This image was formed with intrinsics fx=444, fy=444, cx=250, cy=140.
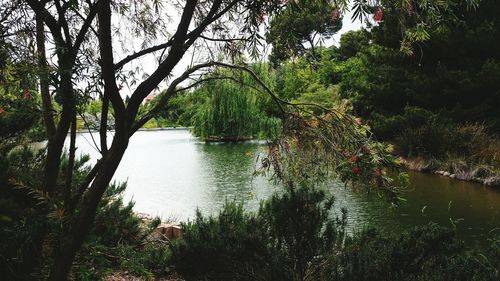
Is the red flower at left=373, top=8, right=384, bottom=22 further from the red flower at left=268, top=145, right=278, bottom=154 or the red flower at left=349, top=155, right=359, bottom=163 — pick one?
the red flower at left=268, top=145, right=278, bottom=154

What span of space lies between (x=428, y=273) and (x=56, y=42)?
213 cm

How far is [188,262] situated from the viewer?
3.22 meters

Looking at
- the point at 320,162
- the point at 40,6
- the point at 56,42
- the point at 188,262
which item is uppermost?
the point at 40,6

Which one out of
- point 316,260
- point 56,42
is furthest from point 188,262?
point 56,42

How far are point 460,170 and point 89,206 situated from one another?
37.3 feet

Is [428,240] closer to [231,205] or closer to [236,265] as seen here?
[236,265]

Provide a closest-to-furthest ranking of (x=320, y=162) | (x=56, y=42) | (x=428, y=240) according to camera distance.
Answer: (x=56, y=42) < (x=428, y=240) < (x=320, y=162)

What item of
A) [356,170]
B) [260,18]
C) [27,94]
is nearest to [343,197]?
[356,170]

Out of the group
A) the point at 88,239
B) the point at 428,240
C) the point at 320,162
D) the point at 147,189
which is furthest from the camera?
the point at 147,189

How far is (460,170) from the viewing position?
11.5 m

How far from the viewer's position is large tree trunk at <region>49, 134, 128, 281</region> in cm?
198

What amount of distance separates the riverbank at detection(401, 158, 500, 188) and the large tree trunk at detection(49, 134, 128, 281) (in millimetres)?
9686

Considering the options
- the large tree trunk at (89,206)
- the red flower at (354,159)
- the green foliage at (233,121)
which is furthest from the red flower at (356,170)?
the green foliage at (233,121)

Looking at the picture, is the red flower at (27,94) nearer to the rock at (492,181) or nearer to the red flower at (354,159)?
the red flower at (354,159)
